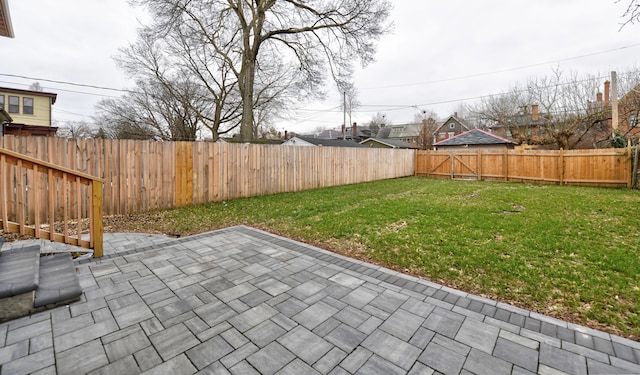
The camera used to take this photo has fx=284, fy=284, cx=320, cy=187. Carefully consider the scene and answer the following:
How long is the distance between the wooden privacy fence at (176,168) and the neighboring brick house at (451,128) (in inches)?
1260

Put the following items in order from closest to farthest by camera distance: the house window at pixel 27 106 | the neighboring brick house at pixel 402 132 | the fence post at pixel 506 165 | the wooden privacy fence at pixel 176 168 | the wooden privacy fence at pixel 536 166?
the wooden privacy fence at pixel 176 168 < the wooden privacy fence at pixel 536 166 < the fence post at pixel 506 165 < the house window at pixel 27 106 < the neighboring brick house at pixel 402 132

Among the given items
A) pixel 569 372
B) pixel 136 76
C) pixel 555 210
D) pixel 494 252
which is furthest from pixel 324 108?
pixel 569 372

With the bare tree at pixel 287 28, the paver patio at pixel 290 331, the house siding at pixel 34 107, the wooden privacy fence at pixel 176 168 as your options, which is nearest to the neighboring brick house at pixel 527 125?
the bare tree at pixel 287 28

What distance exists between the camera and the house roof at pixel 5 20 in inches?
162

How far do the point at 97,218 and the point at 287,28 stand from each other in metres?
10.9

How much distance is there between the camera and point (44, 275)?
9.18 feet

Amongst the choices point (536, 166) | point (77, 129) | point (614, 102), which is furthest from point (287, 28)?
point (77, 129)

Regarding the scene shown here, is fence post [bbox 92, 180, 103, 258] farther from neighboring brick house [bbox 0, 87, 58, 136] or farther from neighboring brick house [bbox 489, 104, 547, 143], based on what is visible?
neighboring brick house [bbox 489, 104, 547, 143]

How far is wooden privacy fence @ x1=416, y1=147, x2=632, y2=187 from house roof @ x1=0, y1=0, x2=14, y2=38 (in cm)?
1557

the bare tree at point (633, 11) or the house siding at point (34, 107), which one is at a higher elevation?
the house siding at point (34, 107)

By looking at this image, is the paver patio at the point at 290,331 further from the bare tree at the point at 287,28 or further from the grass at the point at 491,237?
the bare tree at the point at 287,28

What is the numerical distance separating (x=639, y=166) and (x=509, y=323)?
11803 mm

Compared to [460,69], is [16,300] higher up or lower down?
lower down

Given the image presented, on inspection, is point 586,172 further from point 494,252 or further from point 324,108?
point 324,108
